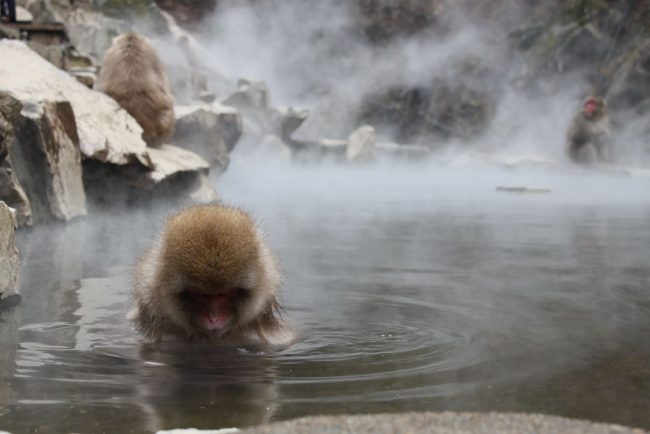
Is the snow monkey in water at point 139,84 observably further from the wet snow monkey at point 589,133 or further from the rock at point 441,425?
the wet snow monkey at point 589,133

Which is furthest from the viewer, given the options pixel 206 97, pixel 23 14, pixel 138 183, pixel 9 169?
pixel 23 14

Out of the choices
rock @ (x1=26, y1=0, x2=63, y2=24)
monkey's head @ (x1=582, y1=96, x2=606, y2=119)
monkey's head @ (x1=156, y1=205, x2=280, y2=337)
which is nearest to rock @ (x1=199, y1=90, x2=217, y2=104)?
rock @ (x1=26, y1=0, x2=63, y2=24)

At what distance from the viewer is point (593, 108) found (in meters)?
14.1

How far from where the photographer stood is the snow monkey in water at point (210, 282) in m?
2.24

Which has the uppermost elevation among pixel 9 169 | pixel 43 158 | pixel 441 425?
pixel 43 158

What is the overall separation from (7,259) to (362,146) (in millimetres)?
14250

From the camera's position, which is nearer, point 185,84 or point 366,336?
point 366,336

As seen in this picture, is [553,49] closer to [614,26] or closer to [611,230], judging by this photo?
[614,26]

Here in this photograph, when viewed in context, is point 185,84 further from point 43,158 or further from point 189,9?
point 189,9

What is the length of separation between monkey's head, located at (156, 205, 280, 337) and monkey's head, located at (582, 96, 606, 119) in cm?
1247

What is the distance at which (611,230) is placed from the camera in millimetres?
5930

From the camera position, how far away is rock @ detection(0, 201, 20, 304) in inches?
120

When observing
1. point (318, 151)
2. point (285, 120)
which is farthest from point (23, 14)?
point (318, 151)

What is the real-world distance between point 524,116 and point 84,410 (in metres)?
19.0
